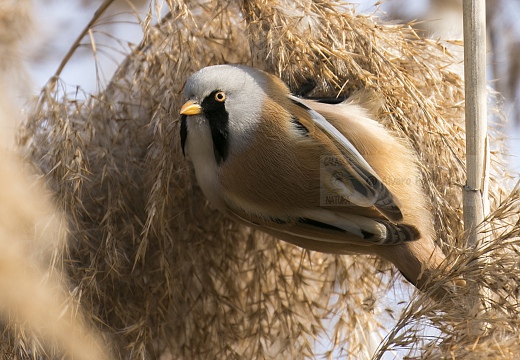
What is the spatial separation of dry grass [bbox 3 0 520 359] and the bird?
8cm

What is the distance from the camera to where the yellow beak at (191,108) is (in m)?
1.84

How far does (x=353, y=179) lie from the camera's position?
1.87 meters

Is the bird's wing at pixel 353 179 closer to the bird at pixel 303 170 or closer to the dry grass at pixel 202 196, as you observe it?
the bird at pixel 303 170

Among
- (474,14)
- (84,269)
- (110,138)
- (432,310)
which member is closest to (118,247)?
(84,269)

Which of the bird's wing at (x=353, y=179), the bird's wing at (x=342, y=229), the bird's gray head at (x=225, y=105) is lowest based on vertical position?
the bird's wing at (x=342, y=229)

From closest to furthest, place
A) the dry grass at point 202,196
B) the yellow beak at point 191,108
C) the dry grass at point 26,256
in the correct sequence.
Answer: the dry grass at point 26,256
the yellow beak at point 191,108
the dry grass at point 202,196

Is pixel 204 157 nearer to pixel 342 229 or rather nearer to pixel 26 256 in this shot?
pixel 342 229

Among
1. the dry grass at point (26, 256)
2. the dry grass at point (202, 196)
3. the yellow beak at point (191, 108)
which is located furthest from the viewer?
the dry grass at point (202, 196)

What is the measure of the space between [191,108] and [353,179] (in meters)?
0.45

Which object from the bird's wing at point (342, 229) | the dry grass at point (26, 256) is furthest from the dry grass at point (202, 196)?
the bird's wing at point (342, 229)

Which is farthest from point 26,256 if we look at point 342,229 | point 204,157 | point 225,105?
point 342,229

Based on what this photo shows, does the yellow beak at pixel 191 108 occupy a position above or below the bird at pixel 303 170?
above

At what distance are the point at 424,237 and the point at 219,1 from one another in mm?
877

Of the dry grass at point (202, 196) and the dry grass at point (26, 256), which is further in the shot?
the dry grass at point (202, 196)
